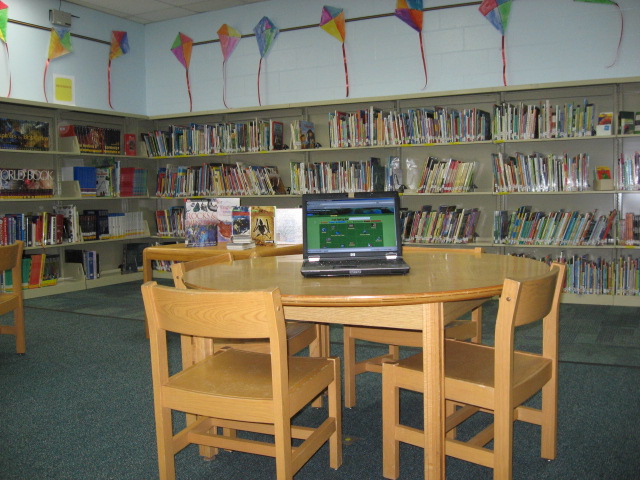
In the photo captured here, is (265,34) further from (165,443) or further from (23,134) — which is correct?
(165,443)

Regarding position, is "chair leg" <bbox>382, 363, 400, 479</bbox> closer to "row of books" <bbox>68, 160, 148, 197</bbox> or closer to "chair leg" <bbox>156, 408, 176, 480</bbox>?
"chair leg" <bbox>156, 408, 176, 480</bbox>

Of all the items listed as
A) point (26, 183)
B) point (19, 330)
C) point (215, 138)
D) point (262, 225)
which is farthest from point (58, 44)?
point (262, 225)

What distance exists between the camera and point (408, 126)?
4.92 meters

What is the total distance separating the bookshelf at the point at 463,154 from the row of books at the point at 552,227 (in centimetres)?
4

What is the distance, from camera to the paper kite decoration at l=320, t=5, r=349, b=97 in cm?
552

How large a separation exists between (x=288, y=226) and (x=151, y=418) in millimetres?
1288

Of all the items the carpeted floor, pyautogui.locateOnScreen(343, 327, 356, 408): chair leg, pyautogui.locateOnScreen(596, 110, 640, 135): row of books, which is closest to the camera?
the carpeted floor

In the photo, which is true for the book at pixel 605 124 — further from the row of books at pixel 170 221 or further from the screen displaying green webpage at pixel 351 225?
the row of books at pixel 170 221

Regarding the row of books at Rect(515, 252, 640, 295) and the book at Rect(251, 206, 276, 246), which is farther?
the row of books at Rect(515, 252, 640, 295)

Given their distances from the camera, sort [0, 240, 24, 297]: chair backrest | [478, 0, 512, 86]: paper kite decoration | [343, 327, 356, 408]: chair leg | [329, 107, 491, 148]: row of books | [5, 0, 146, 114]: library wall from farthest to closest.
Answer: [5, 0, 146, 114]: library wall, [478, 0, 512, 86]: paper kite decoration, [329, 107, 491, 148]: row of books, [0, 240, 24, 297]: chair backrest, [343, 327, 356, 408]: chair leg

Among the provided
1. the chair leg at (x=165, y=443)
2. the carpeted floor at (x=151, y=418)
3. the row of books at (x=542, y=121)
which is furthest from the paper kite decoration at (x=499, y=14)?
the chair leg at (x=165, y=443)

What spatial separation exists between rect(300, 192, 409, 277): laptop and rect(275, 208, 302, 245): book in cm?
109

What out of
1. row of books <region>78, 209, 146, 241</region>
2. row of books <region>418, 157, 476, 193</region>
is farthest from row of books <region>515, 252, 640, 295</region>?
row of books <region>78, 209, 146, 241</region>

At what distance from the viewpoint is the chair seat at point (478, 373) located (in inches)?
64.2
